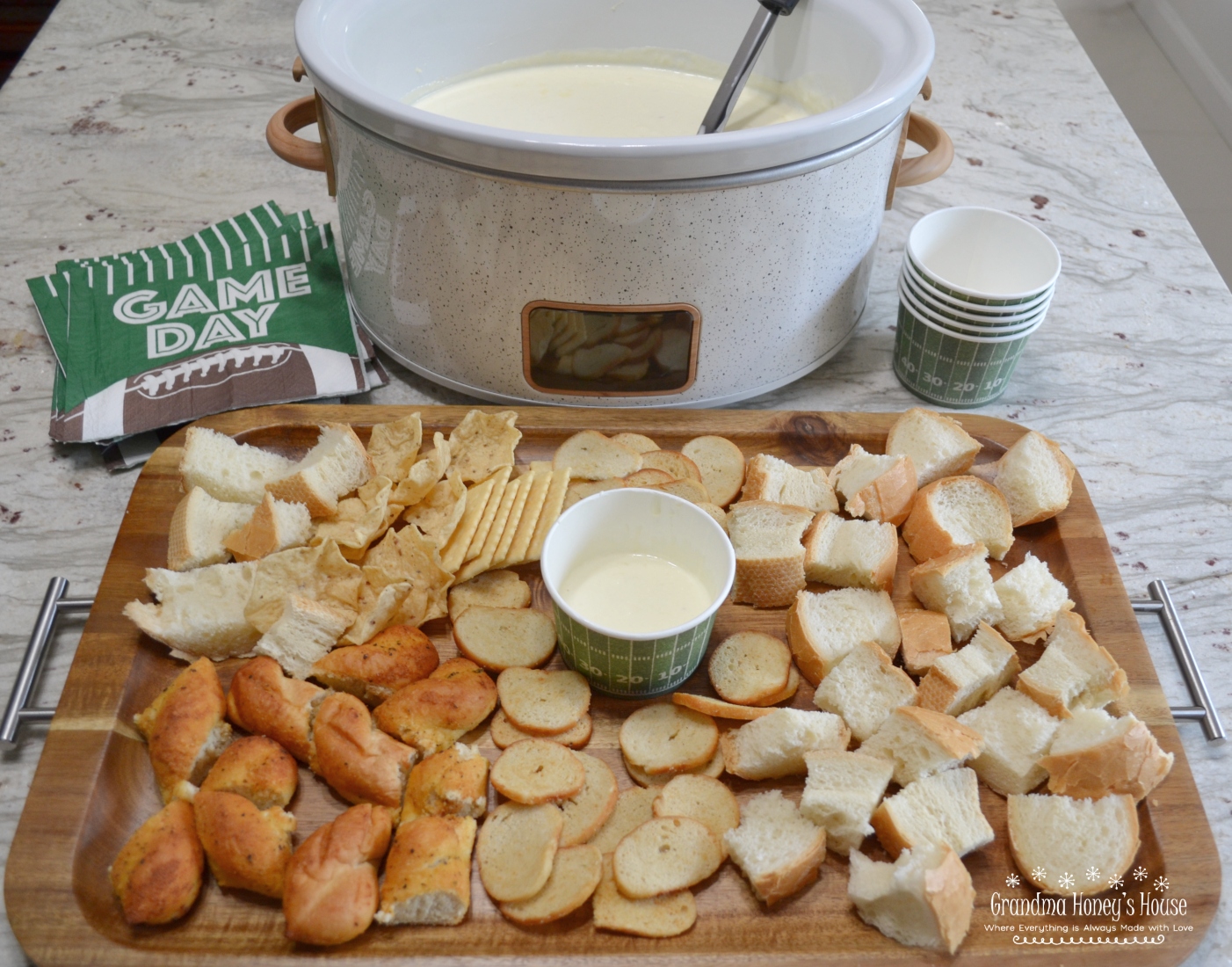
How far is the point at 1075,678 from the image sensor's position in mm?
1303

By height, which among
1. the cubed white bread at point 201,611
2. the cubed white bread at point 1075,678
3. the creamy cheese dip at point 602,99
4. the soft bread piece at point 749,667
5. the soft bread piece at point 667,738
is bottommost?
the soft bread piece at point 667,738

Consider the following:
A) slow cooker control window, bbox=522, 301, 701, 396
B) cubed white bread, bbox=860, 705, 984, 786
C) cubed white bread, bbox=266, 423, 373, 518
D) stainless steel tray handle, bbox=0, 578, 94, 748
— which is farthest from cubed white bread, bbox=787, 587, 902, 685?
stainless steel tray handle, bbox=0, 578, 94, 748

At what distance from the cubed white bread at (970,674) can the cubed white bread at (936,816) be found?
4.0 inches

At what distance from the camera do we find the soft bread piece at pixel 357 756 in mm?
1188

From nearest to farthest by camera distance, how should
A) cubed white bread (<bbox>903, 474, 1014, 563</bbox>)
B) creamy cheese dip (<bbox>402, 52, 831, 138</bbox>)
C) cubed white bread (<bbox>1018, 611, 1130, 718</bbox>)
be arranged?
1. cubed white bread (<bbox>1018, 611, 1130, 718</bbox>)
2. cubed white bread (<bbox>903, 474, 1014, 563</bbox>)
3. creamy cheese dip (<bbox>402, 52, 831, 138</bbox>)

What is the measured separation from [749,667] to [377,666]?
1.62ft

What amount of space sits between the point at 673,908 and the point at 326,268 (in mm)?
1364

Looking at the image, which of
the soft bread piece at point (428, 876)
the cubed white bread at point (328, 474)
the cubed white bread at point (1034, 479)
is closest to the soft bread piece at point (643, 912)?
the soft bread piece at point (428, 876)

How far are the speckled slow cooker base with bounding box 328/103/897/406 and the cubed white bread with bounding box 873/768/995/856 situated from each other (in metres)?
0.73

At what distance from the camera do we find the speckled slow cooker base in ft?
4.59

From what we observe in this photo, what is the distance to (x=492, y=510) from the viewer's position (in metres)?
1.46

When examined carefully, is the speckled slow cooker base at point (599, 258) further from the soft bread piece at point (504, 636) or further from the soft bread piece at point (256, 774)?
the soft bread piece at point (256, 774)

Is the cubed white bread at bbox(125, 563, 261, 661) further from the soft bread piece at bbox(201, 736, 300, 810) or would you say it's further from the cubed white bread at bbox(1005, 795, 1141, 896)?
the cubed white bread at bbox(1005, 795, 1141, 896)

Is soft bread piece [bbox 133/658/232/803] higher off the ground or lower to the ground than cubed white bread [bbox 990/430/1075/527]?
lower
